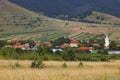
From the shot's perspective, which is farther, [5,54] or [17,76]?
[5,54]

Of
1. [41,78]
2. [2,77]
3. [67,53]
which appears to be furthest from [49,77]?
[67,53]

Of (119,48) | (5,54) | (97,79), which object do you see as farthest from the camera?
(119,48)

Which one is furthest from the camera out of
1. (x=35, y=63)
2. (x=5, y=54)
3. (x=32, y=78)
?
(x=5, y=54)

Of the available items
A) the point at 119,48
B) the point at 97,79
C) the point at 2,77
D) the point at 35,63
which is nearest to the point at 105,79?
the point at 97,79

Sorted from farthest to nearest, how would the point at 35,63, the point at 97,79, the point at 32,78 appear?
the point at 35,63 → the point at 97,79 → the point at 32,78

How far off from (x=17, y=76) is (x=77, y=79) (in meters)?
2.22

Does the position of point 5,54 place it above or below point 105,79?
below

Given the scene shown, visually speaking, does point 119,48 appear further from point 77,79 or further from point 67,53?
point 77,79

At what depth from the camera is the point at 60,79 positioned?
1510 cm

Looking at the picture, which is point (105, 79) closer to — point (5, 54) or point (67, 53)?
point (5, 54)

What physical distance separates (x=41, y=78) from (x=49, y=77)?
24.6 inches

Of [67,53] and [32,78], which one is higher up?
[32,78]

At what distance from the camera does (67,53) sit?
68.9 metres

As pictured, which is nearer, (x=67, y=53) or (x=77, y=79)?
(x=77, y=79)
